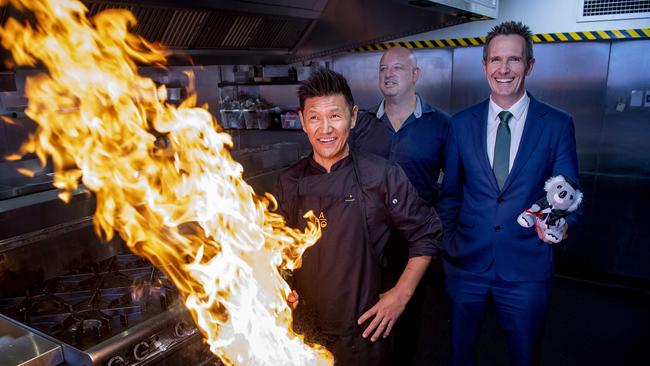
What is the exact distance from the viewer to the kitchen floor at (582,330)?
3.43 m

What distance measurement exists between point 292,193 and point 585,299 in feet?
11.6

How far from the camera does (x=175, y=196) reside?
8.34 ft

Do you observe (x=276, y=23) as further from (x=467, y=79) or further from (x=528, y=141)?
(x=467, y=79)

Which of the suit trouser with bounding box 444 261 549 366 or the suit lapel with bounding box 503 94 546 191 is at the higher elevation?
the suit lapel with bounding box 503 94 546 191

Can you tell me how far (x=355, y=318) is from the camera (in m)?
2.02

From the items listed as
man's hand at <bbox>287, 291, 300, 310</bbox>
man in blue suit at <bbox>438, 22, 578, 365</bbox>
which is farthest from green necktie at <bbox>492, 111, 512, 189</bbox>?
man's hand at <bbox>287, 291, 300, 310</bbox>

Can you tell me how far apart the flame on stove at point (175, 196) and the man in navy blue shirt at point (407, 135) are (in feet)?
3.34

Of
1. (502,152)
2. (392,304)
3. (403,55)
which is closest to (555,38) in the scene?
(403,55)

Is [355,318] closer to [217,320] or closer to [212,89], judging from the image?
[217,320]

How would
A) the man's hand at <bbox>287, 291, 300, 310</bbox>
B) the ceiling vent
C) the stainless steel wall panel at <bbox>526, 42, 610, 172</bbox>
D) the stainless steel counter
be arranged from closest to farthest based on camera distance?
1. the stainless steel counter
2. the man's hand at <bbox>287, 291, 300, 310</bbox>
3. the ceiling vent
4. the stainless steel wall panel at <bbox>526, 42, 610, 172</bbox>

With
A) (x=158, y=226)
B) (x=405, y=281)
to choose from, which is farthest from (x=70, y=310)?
(x=405, y=281)

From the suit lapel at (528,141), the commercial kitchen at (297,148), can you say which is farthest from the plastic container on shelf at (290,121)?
the suit lapel at (528,141)

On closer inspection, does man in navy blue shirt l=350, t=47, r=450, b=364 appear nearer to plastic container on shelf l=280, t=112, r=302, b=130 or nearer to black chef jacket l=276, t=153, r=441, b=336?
black chef jacket l=276, t=153, r=441, b=336

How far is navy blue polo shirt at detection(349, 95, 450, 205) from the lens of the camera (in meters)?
3.00
